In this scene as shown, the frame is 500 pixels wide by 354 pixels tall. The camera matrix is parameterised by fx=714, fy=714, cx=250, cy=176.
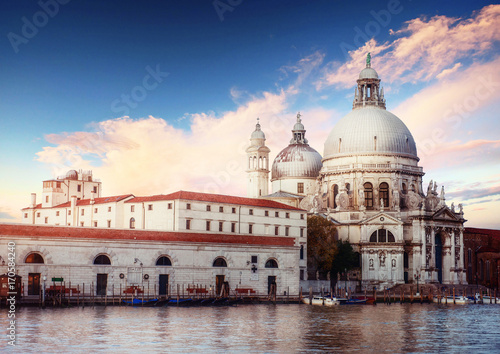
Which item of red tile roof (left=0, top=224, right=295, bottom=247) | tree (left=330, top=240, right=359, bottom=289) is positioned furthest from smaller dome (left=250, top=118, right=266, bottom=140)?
red tile roof (left=0, top=224, right=295, bottom=247)

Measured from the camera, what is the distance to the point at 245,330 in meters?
40.1

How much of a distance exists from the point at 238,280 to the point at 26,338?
30.0 metres

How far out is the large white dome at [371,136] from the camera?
297 feet

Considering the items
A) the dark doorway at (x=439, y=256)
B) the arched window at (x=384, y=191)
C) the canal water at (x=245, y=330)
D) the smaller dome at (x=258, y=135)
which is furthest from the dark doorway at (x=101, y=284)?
the smaller dome at (x=258, y=135)

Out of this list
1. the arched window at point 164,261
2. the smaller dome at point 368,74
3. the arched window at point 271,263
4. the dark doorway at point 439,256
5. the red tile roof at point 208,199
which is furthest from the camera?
the smaller dome at point 368,74

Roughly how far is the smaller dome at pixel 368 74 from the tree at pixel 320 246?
74.3 feet

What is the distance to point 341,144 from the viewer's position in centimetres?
9269

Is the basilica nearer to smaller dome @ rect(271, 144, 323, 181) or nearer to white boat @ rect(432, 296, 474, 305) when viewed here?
smaller dome @ rect(271, 144, 323, 181)

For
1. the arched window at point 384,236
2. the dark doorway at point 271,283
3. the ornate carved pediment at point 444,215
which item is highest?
the ornate carved pediment at point 444,215

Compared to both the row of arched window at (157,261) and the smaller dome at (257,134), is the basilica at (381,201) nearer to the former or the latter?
the smaller dome at (257,134)

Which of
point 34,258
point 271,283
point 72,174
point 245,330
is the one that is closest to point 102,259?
point 34,258

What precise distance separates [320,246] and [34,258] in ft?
119

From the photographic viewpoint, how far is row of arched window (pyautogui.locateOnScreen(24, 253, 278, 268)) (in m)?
52.8

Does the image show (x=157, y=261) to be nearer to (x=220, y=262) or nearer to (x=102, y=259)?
(x=102, y=259)
